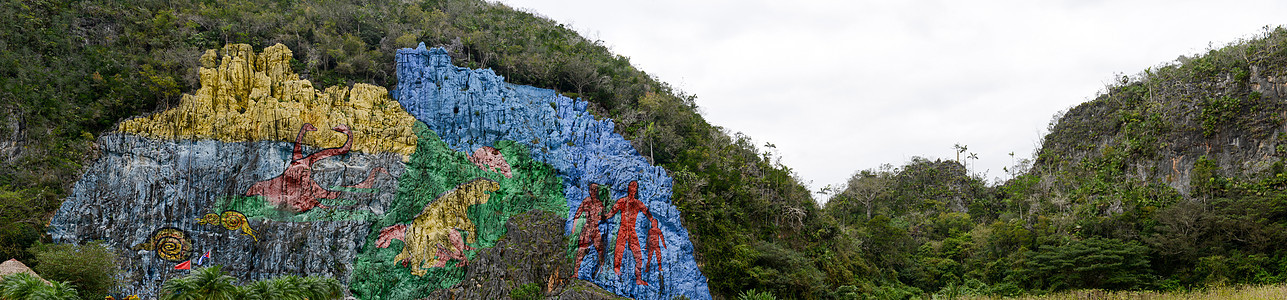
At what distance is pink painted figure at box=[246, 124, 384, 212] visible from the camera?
22.7 m

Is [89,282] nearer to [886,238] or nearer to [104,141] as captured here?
[104,141]

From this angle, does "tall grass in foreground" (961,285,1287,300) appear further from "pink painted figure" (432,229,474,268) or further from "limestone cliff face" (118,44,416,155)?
"limestone cliff face" (118,44,416,155)

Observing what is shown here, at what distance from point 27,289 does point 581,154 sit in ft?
51.7

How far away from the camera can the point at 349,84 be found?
86.7ft

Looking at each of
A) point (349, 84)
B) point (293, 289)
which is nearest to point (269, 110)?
point (349, 84)

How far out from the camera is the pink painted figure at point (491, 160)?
983 inches

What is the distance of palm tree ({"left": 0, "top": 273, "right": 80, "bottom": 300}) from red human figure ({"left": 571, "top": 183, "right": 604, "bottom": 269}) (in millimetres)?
13660

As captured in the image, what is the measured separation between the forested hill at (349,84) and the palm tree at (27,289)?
6282mm

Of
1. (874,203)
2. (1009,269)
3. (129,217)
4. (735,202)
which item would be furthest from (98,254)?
(874,203)

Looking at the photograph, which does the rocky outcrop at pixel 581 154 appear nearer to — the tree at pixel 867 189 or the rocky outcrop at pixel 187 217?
the rocky outcrop at pixel 187 217

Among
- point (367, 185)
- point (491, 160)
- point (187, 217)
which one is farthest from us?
point (491, 160)

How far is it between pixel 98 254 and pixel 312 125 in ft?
22.8

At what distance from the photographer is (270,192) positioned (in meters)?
22.7

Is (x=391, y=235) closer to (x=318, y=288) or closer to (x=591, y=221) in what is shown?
(x=318, y=288)
